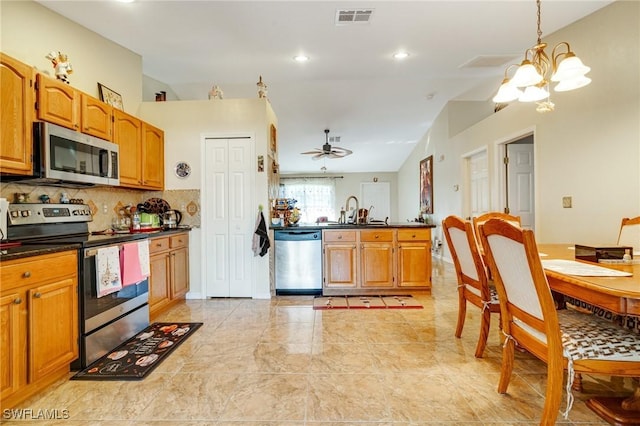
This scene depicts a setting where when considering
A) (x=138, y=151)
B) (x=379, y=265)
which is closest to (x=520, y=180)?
(x=379, y=265)

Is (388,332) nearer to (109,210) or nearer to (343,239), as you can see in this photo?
(343,239)

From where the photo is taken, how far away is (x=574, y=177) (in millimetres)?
3396

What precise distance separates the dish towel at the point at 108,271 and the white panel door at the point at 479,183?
196 inches

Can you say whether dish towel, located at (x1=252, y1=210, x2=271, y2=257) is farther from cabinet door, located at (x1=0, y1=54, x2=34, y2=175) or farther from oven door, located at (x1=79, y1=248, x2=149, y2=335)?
cabinet door, located at (x1=0, y1=54, x2=34, y2=175)

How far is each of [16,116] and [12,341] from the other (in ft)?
4.77

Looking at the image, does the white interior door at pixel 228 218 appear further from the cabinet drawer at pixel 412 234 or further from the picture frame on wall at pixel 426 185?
the picture frame on wall at pixel 426 185

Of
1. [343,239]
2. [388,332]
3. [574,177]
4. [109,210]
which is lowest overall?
[388,332]

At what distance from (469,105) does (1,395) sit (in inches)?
275

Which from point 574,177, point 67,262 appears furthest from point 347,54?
point 67,262

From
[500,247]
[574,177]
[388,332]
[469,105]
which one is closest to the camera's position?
[500,247]

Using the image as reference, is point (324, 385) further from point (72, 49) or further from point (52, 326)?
point (72, 49)

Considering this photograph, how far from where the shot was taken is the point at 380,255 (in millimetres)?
3963

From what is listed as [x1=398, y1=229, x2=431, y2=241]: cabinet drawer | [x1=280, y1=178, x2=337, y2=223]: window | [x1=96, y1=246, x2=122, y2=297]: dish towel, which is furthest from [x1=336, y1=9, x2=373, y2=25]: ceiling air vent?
[x1=280, y1=178, x2=337, y2=223]: window
